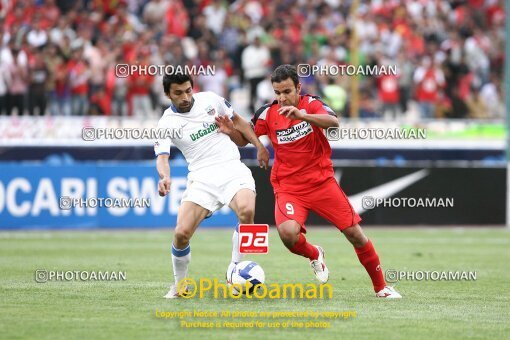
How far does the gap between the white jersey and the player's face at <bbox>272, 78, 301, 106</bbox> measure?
36.1 inches

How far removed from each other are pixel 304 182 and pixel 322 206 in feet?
1.00

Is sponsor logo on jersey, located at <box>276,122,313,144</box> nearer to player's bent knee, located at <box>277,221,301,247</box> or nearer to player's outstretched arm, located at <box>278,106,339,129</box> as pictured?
player's outstretched arm, located at <box>278,106,339,129</box>

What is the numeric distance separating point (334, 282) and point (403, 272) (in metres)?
1.22

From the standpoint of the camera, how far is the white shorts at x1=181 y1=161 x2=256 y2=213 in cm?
1065

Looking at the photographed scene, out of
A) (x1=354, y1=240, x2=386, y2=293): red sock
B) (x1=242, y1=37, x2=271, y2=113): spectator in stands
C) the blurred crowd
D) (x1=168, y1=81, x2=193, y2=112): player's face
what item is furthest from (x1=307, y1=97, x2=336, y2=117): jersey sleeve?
(x1=242, y1=37, x2=271, y2=113): spectator in stands

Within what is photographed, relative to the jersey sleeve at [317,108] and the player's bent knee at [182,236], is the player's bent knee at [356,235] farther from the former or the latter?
the player's bent knee at [182,236]

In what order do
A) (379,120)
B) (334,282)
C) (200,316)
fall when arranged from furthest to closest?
(379,120) → (334,282) → (200,316)

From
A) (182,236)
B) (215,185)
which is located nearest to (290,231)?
(215,185)

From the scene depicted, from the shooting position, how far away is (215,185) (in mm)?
10695

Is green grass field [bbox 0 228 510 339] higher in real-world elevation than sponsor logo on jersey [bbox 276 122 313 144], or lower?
lower

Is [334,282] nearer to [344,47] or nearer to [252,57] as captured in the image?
[252,57]

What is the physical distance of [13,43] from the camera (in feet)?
73.5

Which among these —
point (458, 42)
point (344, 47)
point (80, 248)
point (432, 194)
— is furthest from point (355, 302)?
point (458, 42)

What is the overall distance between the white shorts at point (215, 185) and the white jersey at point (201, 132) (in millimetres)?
103
